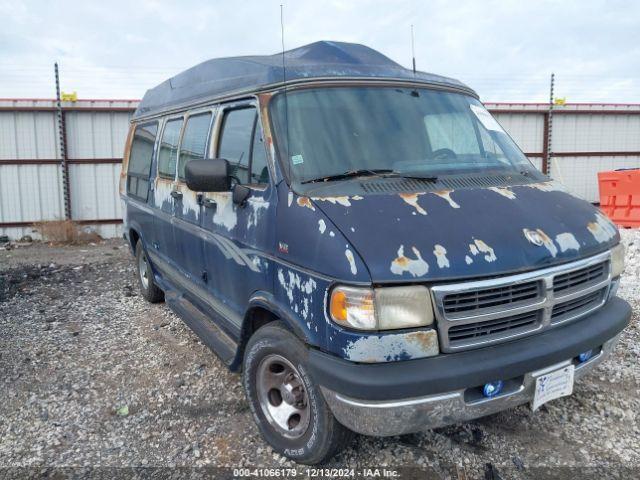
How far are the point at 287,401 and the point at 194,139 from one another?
7.51 feet

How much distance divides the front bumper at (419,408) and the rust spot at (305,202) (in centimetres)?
93

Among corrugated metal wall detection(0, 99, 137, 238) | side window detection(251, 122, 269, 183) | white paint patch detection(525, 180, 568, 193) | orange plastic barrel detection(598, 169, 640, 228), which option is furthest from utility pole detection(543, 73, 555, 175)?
side window detection(251, 122, 269, 183)

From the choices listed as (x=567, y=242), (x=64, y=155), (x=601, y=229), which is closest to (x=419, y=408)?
(x=567, y=242)

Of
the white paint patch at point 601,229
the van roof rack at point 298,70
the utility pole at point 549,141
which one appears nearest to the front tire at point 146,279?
the van roof rack at point 298,70

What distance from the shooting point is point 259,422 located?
3.21 meters

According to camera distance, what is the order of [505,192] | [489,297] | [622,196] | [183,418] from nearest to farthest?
[489,297]
[505,192]
[183,418]
[622,196]

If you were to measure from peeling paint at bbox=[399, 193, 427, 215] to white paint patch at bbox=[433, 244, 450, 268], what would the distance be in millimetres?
270

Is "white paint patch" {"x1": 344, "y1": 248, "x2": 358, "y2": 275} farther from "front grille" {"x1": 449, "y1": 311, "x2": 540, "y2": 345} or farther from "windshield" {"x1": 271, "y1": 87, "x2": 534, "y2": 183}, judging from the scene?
"windshield" {"x1": 271, "y1": 87, "x2": 534, "y2": 183}

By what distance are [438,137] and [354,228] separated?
1.30 meters

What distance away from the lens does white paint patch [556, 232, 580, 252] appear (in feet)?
8.96

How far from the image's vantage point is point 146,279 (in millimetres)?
6293

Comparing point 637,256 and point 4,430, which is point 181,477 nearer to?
point 4,430

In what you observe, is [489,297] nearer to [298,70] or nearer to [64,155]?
[298,70]

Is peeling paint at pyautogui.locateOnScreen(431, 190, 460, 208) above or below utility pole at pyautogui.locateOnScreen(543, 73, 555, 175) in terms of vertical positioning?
below
